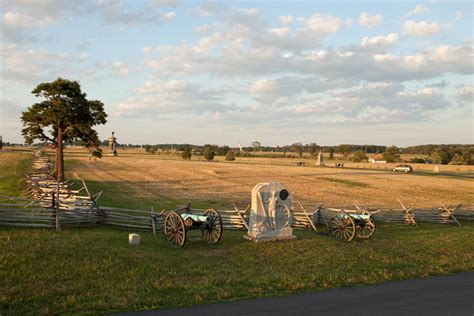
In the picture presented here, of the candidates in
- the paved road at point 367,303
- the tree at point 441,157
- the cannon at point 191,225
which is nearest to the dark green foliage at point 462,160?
the tree at point 441,157

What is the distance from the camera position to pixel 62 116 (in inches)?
997

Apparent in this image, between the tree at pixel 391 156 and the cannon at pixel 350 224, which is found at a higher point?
the tree at pixel 391 156

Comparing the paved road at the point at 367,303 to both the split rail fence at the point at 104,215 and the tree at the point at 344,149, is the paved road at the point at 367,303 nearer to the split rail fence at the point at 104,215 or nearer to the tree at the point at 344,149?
the split rail fence at the point at 104,215

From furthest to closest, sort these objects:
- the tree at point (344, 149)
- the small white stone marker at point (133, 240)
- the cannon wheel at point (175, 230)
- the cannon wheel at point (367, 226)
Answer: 1. the tree at point (344, 149)
2. the cannon wheel at point (367, 226)
3. the cannon wheel at point (175, 230)
4. the small white stone marker at point (133, 240)

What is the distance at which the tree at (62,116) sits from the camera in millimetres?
25531

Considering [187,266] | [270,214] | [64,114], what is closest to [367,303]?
[187,266]

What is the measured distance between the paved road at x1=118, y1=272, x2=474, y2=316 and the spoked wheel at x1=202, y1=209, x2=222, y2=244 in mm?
5099

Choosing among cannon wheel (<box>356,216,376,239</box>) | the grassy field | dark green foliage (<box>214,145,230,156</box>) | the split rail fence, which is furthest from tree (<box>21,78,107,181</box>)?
dark green foliage (<box>214,145,230,156</box>)

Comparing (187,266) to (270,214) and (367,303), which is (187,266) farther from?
(270,214)

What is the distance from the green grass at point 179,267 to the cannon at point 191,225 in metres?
0.34

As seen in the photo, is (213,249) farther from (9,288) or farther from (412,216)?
(412,216)

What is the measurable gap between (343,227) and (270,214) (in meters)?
2.62

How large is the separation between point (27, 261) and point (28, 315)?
3.06m

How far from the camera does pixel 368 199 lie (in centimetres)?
2997
